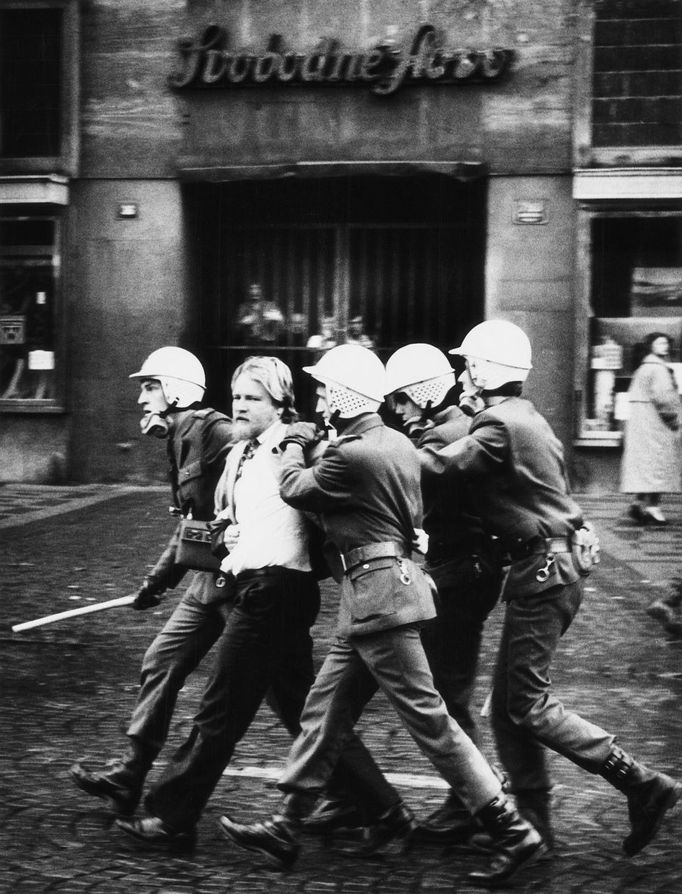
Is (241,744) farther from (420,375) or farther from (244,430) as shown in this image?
(420,375)

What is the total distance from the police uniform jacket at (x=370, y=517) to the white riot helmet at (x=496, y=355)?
0.44m

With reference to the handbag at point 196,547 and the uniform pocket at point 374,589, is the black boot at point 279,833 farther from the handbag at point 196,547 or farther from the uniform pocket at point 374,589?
the handbag at point 196,547

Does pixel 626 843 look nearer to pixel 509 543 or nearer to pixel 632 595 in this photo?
pixel 509 543

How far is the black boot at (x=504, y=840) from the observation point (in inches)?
188

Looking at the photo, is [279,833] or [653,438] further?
[653,438]

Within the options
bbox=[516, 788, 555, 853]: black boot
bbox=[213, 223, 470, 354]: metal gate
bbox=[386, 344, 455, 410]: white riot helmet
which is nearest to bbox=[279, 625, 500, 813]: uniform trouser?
bbox=[516, 788, 555, 853]: black boot

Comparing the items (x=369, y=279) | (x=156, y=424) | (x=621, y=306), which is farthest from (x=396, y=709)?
(x=369, y=279)

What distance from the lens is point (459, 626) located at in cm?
538

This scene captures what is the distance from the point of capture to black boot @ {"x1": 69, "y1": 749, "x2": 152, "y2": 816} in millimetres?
5410

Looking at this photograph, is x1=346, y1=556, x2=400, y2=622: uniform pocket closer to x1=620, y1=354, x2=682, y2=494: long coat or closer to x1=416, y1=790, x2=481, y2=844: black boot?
x1=416, y1=790, x2=481, y2=844: black boot

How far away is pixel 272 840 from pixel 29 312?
40.0ft

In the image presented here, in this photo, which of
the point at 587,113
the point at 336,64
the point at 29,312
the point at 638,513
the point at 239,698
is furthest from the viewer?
the point at 29,312

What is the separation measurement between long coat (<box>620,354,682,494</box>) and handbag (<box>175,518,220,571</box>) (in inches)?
330

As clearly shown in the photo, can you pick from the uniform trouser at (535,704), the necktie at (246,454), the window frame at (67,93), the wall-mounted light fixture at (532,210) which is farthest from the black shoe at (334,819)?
the window frame at (67,93)
